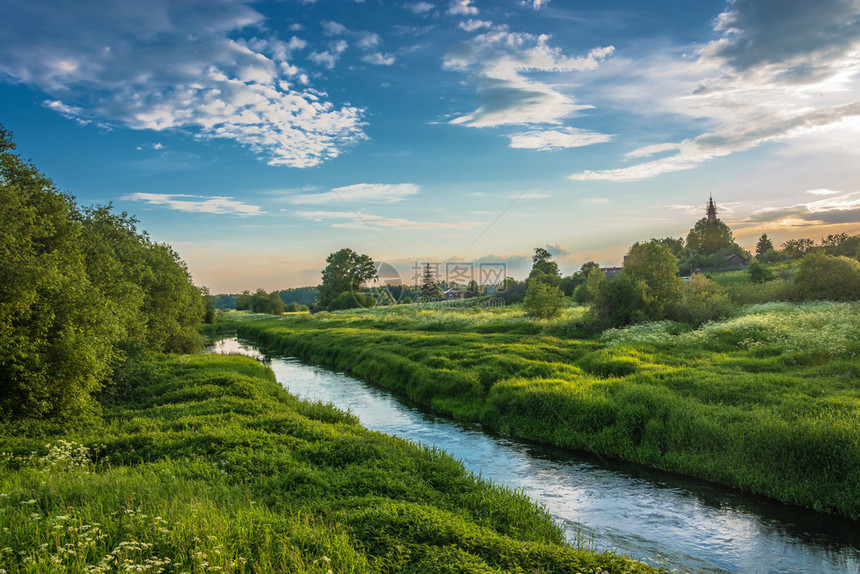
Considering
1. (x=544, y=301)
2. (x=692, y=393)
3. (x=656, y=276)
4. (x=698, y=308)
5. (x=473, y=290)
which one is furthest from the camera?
(x=473, y=290)

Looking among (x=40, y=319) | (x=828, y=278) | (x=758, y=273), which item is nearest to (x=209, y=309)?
(x=40, y=319)

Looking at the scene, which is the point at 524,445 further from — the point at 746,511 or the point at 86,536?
the point at 86,536

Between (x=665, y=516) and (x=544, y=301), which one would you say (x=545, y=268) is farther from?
(x=665, y=516)

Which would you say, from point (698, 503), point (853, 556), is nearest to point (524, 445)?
point (698, 503)

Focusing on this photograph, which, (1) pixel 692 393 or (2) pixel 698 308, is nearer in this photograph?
(1) pixel 692 393

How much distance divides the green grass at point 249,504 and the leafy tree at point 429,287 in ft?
361

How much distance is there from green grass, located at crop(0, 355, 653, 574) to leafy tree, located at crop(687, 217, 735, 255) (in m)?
136

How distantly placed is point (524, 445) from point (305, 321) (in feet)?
217

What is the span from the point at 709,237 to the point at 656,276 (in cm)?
11308

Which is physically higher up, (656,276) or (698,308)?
(656,276)

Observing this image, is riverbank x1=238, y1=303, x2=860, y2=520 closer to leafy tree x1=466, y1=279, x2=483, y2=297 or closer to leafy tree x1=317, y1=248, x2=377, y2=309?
leafy tree x1=317, y1=248, x2=377, y2=309

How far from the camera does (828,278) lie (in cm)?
3462

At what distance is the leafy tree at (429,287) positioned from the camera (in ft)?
417

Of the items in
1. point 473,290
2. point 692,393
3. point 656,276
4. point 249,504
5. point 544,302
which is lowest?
point 249,504
